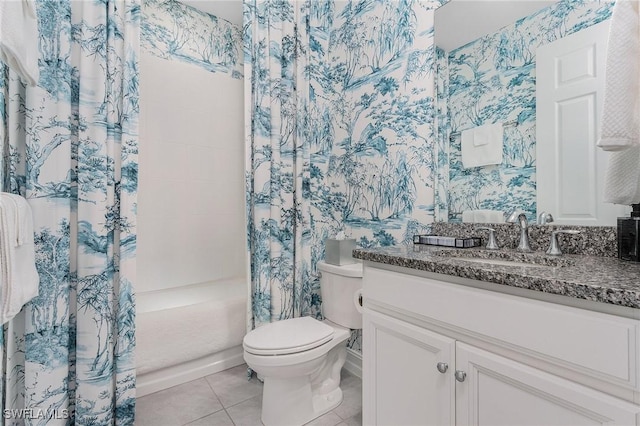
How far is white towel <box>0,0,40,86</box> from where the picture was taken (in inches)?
34.8

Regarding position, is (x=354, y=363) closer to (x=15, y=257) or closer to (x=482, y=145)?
(x=482, y=145)

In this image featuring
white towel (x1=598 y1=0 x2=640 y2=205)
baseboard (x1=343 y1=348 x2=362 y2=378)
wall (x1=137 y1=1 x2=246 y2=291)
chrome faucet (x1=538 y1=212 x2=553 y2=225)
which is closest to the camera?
white towel (x1=598 y1=0 x2=640 y2=205)

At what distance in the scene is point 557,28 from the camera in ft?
3.83

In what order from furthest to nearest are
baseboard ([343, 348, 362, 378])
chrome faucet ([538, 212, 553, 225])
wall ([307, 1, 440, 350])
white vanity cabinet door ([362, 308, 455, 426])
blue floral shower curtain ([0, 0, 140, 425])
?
baseboard ([343, 348, 362, 378]) < wall ([307, 1, 440, 350]) < blue floral shower curtain ([0, 0, 140, 425]) < chrome faucet ([538, 212, 553, 225]) < white vanity cabinet door ([362, 308, 455, 426])

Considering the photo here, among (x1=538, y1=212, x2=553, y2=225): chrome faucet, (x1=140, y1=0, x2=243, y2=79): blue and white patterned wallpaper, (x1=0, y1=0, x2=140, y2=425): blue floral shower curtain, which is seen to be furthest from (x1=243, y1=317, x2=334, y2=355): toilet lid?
(x1=140, y1=0, x2=243, y2=79): blue and white patterned wallpaper

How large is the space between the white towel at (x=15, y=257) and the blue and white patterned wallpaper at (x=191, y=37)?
1.61 meters

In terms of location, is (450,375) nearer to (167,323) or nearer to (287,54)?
(167,323)

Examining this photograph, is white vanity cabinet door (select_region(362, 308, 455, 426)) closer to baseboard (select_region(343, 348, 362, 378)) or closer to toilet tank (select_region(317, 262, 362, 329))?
toilet tank (select_region(317, 262, 362, 329))

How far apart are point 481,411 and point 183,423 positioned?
4.40ft

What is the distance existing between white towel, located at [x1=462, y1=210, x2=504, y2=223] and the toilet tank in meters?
0.59

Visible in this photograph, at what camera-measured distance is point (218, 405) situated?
1614 mm

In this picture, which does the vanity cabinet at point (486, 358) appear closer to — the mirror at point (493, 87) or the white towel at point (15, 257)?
the mirror at point (493, 87)

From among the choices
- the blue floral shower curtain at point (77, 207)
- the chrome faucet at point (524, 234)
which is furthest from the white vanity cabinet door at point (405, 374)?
the blue floral shower curtain at point (77, 207)

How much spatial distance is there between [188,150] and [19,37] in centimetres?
147
